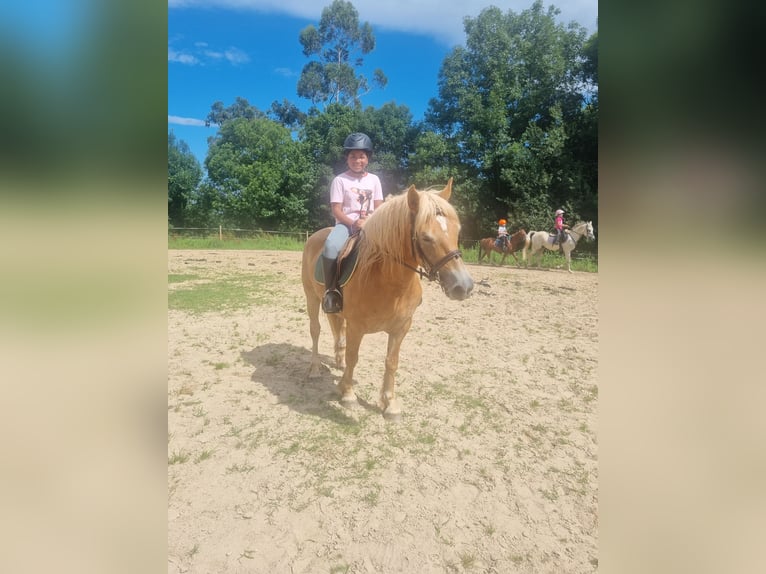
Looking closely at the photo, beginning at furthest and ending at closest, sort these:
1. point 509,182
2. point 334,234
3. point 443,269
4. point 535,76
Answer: point 535,76
point 509,182
point 334,234
point 443,269

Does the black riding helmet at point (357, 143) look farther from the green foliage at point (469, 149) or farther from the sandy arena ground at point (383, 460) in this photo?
the green foliage at point (469, 149)

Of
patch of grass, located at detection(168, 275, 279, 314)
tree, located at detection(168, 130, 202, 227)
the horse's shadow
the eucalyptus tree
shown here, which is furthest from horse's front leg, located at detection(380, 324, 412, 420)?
tree, located at detection(168, 130, 202, 227)

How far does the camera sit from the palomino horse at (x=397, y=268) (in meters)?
2.73

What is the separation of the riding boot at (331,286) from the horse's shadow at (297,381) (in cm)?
107

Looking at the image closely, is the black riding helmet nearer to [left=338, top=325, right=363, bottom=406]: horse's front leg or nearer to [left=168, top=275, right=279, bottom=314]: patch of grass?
[left=338, top=325, right=363, bottom=406]: horse's front leg

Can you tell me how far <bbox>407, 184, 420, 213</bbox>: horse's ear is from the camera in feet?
9.05

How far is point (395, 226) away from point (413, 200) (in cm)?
29

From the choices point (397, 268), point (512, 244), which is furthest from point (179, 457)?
point (512, 244)
